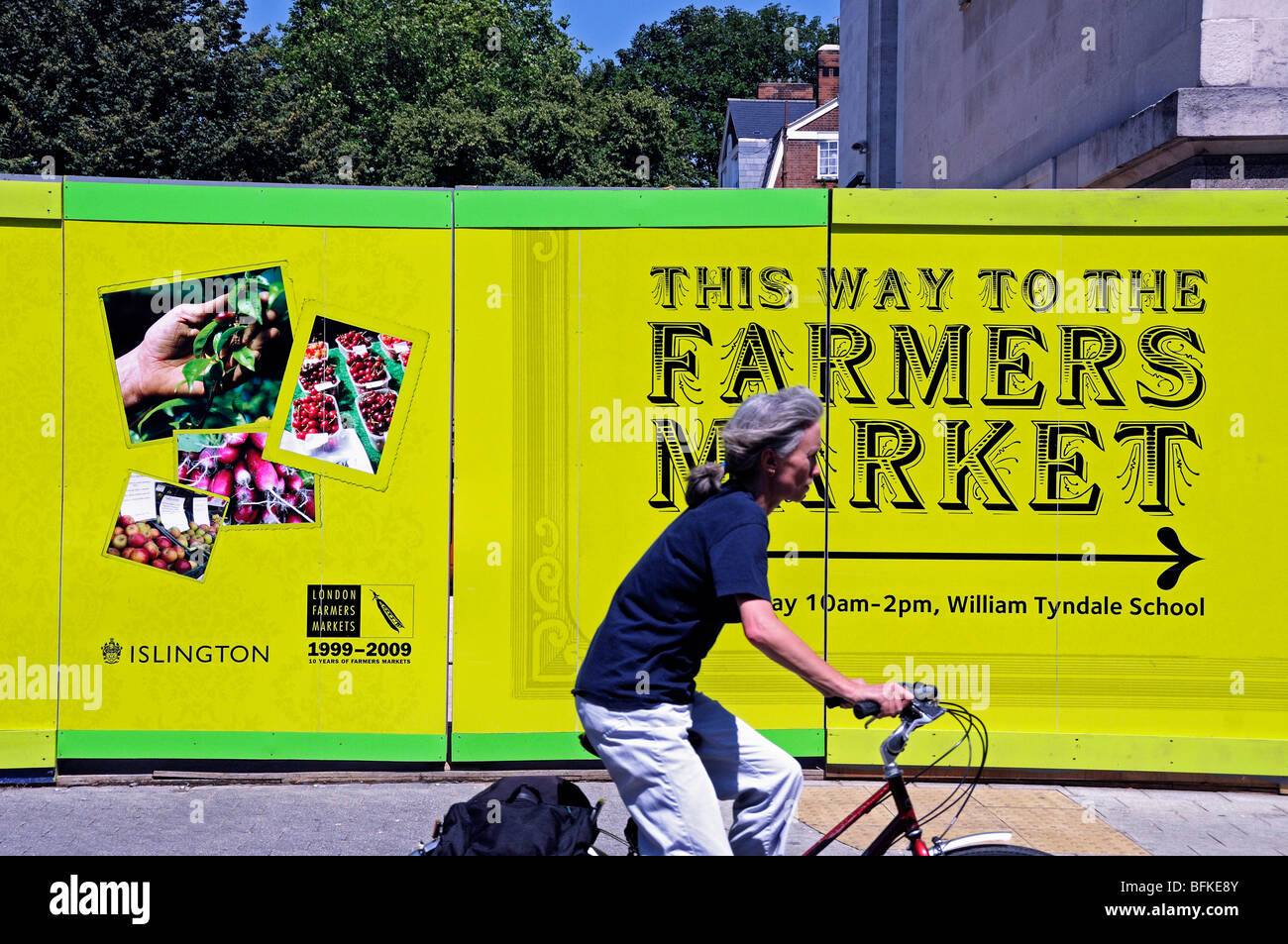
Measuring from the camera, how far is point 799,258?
643 centimetres

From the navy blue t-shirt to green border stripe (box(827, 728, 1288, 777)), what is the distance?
3.26 metres

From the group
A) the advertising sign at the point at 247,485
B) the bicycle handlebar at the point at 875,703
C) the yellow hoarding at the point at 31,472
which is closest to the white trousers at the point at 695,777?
the bicycle handlebar at the point at 875,703

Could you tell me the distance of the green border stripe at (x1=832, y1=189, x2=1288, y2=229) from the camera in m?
6.33

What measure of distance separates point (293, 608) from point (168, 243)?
77.6 inches

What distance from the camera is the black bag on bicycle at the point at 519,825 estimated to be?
325cm

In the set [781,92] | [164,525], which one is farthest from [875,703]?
[781,92]

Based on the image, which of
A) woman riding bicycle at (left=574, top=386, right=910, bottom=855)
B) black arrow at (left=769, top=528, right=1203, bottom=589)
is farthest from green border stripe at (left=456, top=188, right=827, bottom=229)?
woman riding bicycle at (left=574, top=386, right=910, bottom=855)

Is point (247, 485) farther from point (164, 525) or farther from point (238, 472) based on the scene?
point (164, 525)

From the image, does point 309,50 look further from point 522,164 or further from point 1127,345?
point 1127,345

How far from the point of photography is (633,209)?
6438 millimetres

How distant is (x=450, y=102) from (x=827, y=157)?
14.6 m

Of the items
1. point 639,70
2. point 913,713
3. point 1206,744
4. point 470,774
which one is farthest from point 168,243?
point 639,70

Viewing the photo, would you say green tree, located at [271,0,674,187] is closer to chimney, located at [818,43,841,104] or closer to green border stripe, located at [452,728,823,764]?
chimney, located at [818,43,841,104]

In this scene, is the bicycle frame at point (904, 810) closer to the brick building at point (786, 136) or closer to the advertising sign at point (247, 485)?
the advertising sign at point (247, 485)
